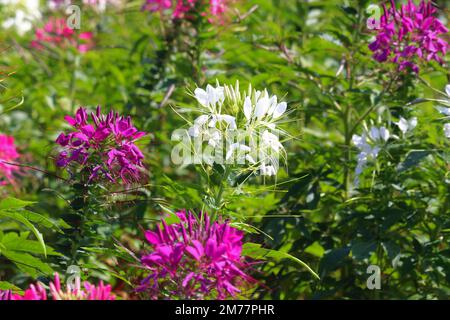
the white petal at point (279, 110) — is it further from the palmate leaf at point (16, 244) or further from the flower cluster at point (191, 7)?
the flower cluster at point (191, 7)

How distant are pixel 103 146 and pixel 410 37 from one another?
1.44 m

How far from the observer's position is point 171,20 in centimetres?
386

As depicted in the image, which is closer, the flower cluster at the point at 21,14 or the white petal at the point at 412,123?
the white petal at the point at 412,123

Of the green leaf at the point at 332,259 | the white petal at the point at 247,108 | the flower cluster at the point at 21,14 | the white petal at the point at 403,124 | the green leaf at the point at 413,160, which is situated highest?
the flower cluster at the point at 21,14

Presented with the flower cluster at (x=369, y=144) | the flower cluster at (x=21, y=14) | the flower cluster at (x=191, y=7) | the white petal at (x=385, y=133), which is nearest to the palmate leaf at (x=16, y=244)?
the flower cluster at (x=369, y=144)

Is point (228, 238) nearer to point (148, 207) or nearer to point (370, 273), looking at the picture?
point (370, 273)

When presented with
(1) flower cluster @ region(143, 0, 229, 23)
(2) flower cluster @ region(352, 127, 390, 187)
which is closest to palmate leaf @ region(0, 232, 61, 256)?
(2) flower cluster @ region(352, 127, 390, 187)

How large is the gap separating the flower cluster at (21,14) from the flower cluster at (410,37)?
299cm

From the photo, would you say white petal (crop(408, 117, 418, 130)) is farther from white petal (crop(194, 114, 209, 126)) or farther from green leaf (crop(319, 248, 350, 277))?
white petal (crop(194, 114, 209, 126))

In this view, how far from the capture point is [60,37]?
16.1ft

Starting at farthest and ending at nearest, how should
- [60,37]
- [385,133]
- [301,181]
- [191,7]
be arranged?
1. [60,37]
2. [191,7]
3. [301,181]
4. [385,133]

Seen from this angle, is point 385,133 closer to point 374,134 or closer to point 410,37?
point 374,134

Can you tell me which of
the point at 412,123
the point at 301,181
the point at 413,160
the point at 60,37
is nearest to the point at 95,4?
the point at 60,37

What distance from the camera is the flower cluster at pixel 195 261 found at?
1946 mm
